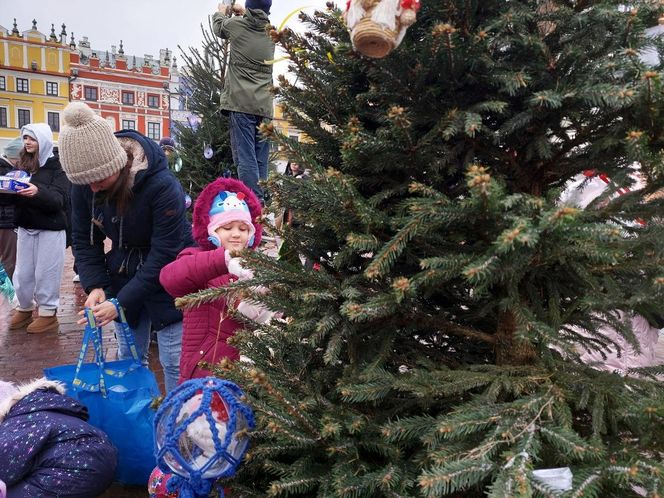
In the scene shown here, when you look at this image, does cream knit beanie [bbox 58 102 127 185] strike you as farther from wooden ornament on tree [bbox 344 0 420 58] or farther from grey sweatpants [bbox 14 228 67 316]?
grey sweatpants [bbox 14 228 67 316]

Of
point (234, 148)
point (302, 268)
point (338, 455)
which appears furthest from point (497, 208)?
point (234, 148)

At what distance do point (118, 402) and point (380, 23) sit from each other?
240 cm

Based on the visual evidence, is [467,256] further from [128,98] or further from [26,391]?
[128,98]

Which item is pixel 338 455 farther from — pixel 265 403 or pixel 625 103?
pixel 625 103

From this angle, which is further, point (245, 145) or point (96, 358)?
point (245, 145)

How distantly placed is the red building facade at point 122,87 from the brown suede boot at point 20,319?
49.7m

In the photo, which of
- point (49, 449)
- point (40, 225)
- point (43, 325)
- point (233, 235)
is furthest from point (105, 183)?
point (43, 325)

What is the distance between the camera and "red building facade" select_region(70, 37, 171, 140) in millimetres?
52031

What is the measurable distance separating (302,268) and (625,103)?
961mm

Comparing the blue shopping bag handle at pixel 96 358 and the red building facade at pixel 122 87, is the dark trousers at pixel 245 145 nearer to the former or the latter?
the blue shopping bag handle at pixel 96 358

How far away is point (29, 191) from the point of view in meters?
5.18

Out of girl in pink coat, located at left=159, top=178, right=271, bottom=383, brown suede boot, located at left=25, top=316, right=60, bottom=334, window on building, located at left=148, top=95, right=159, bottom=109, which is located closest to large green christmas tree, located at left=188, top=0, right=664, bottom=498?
girl in pink coat, located at left=159, top=178, right=271, bottom=383

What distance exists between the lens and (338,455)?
145cm

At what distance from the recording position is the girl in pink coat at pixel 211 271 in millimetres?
2701
